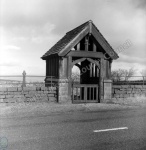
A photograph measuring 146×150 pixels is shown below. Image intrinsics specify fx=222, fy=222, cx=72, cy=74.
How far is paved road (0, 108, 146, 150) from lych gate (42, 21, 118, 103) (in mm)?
4962

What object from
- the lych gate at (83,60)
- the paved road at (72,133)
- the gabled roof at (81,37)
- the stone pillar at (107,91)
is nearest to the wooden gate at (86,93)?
the lych gate at (83,60)

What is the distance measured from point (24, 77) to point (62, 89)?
241 centimetres

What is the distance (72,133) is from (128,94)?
10103 mm

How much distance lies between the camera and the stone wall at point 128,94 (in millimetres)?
15414

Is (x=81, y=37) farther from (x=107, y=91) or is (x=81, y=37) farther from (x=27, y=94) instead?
(x=27, y=94)

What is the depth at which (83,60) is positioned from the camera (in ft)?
46.0

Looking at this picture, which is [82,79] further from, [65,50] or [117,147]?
[117,147]

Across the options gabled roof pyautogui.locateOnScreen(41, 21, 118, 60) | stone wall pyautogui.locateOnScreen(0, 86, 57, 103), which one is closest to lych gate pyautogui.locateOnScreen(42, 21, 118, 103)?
gabled roof pyautogui.locateOnScreen(41, 21, 118, 60)

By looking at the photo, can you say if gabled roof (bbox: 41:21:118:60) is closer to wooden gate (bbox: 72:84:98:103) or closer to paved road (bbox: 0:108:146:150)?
wooden gate (bbox: 72:84:98:103)

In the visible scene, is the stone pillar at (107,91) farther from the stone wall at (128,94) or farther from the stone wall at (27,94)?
the stone wall at (27,94)

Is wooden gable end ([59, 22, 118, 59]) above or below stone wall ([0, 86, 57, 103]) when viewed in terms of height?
above

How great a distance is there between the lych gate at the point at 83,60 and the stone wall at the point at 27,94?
0.55 meters

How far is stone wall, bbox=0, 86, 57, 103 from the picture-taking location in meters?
12.6

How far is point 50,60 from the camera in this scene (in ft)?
49.9
